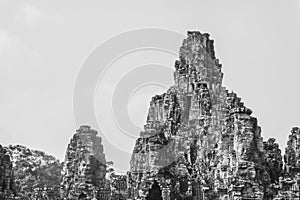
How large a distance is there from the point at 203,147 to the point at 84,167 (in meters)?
10.5

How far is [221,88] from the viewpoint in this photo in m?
55.2

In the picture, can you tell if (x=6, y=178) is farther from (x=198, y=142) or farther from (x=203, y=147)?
(x=203, y=147)

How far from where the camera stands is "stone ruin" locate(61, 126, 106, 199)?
47594 millimetres

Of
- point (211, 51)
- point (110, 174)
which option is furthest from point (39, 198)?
point (110, 174)

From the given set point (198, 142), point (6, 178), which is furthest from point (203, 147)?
point (6, 178)

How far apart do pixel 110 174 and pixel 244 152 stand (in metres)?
38.5

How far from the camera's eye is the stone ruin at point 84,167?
4759 centimetres

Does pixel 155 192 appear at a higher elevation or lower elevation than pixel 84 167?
lower

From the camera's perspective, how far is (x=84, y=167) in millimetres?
48188

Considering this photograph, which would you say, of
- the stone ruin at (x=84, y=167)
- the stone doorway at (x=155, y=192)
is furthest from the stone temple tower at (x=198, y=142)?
the stone ruin at (x=84, y=167)

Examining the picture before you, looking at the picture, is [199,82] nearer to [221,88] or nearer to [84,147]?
[221,88]

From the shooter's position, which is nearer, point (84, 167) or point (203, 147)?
point (84, 167)

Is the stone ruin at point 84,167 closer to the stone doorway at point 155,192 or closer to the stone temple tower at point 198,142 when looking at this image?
the stone temple tower at point 198,142

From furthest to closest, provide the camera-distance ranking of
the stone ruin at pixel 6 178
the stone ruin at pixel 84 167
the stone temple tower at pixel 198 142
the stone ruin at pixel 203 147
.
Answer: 1. the stone ruin at pixel 6 178
2. the stone ruin at pixel 84 167
3. the stone temple tower at pixel 198 142
4. the stone ruin at pixel 203 147
